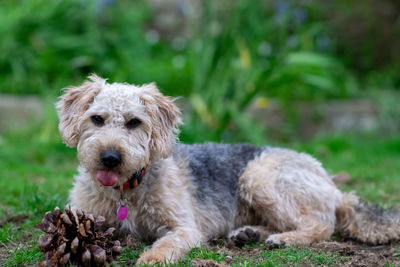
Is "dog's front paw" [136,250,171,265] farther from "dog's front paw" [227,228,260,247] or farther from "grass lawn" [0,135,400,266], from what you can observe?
"dog's front paw" [227,228,260,247]

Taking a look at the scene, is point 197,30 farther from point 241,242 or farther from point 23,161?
point 241,242

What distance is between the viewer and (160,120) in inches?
167

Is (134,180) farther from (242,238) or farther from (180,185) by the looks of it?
(242,238)

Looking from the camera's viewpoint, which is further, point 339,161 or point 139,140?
point 339,161

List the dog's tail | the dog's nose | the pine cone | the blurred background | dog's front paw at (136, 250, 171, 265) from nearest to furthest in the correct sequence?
the pine cone, dog's front paw at (136, 250, 171, 265), the dog's nose, the dog's tail, the blurred background

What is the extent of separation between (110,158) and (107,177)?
16 centimetres

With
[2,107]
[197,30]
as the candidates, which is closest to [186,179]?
[197,30]

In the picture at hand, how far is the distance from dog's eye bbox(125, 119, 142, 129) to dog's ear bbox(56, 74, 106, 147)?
1.28ft

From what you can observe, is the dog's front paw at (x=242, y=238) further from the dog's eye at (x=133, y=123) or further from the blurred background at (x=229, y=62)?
the blurred background at (x=229, y=62)

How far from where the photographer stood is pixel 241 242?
14.7 ft

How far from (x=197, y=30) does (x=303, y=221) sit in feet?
17.7

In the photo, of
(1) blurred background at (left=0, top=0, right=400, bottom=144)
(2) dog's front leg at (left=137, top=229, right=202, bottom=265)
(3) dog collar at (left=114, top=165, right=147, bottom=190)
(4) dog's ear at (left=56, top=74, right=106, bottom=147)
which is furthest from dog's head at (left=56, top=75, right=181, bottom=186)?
(1) blurred background at (left=0, top=0, right=400, bottom=144)

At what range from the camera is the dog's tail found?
15.3 feet

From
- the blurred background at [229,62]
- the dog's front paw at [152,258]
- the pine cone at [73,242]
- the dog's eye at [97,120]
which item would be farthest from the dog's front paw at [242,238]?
the blurred background at [229,62]
